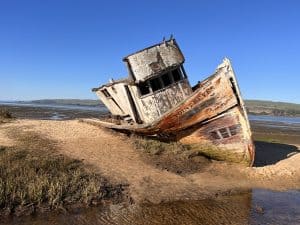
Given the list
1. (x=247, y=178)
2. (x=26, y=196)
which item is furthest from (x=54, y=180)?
(x=247, y=178)

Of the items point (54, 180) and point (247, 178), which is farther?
point (247, 178)

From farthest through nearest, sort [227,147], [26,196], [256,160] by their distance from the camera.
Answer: [256,160] < [227,147] < [26,196]

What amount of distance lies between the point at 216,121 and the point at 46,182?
21.0 ft

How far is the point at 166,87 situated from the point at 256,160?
14.7 ft

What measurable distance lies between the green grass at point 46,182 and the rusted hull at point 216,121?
3821mm

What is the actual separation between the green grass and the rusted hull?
3.82 meters

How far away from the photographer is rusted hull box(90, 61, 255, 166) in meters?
12.7

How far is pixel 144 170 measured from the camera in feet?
37.0

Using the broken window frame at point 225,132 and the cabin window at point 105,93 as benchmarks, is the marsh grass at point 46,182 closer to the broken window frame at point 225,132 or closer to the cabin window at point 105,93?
the broken window frame at point 225,132

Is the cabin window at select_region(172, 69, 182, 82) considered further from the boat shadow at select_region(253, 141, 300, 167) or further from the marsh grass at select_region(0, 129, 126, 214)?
the marsh grass at select_region(0, 129, 126, 214)

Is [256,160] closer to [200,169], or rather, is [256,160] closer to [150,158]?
[200,169]

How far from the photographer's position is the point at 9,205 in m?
7.77

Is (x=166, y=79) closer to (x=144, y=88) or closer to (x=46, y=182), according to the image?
(x=144, y=88)

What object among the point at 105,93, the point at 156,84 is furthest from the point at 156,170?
the point at 105,93
